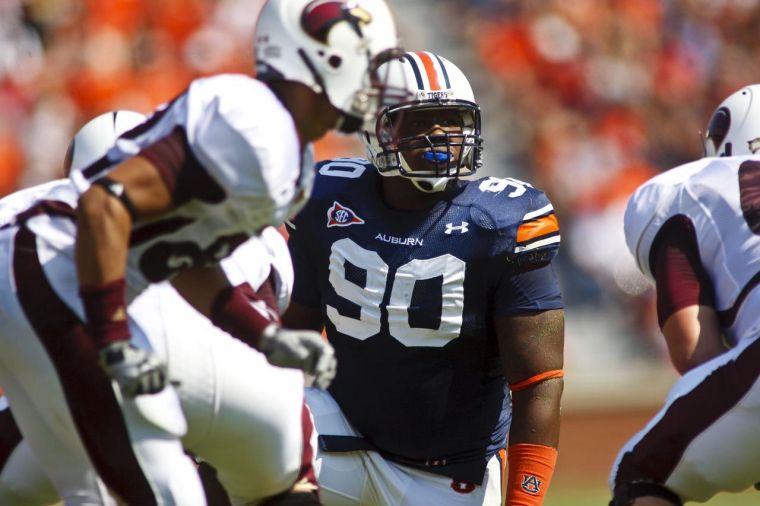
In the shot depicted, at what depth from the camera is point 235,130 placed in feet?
8.26

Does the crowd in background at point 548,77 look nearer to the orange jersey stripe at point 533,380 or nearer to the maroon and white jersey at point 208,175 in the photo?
the orange jersey stripe at point 533,380

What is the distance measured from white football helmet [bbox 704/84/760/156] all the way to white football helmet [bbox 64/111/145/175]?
178 centimetres

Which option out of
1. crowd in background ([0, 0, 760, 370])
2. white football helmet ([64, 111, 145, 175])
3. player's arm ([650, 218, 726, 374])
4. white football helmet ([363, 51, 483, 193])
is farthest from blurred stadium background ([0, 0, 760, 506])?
white football helmet ([64, 111, 145, 175])

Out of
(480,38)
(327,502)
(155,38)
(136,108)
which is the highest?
(480,38)

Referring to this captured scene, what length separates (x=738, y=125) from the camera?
3676mm

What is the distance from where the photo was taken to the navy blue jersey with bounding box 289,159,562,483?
3545mm

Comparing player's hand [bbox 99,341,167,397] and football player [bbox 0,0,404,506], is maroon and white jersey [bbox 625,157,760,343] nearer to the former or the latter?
football player [bbox 0,0,404,506]

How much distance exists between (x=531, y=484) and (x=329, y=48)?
57.2 inches

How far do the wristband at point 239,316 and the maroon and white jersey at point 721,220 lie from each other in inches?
43.6

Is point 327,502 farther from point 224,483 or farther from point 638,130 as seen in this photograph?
point 638,130

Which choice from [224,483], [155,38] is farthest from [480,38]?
[224,483]

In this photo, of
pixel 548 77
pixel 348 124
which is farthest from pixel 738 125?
pixel 548 77

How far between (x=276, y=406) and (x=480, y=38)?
676 cm

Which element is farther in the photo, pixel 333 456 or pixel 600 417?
pixel 600 417
